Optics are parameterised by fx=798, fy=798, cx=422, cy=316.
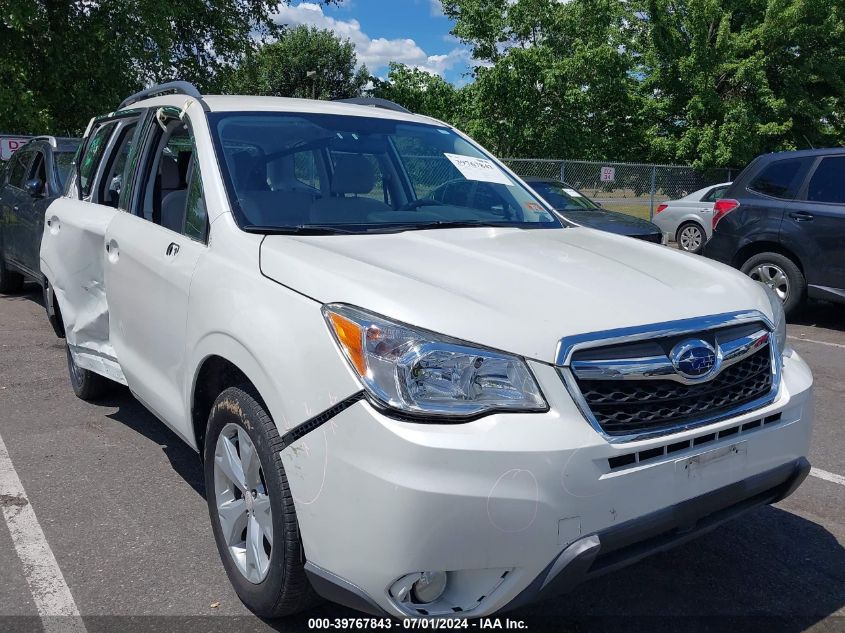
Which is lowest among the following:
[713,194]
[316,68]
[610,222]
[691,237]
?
[691,237]

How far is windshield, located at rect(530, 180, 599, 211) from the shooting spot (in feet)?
36.8

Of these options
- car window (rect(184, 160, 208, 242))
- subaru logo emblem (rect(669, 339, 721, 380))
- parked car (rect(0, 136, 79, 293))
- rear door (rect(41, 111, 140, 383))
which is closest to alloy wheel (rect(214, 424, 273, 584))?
car window (rect(184, 160, 208, 242))

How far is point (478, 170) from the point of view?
399 centimetres

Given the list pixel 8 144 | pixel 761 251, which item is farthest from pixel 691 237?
pixel 8 144

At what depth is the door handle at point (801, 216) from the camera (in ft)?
25.7

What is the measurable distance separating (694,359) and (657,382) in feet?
0.51

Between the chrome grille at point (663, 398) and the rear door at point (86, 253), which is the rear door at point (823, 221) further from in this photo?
the rear door at point (86, 253)

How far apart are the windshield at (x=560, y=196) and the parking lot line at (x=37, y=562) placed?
8431 mm

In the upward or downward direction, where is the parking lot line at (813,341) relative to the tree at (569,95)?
downward

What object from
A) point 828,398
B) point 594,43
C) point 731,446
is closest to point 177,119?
point 731,446

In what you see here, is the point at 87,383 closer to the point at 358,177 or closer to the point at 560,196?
the point at 358,177

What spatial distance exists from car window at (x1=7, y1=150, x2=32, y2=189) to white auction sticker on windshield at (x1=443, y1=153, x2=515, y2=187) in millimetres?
6468

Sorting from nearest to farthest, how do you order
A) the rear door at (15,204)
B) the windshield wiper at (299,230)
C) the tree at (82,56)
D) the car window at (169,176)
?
the windshield wiper at (299,230) → the car window at (169,176) → the rear door at (15,204) → the tree at (82,56)

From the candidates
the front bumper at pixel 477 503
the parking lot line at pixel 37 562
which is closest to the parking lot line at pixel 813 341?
the front bumper at pixel 477 503
